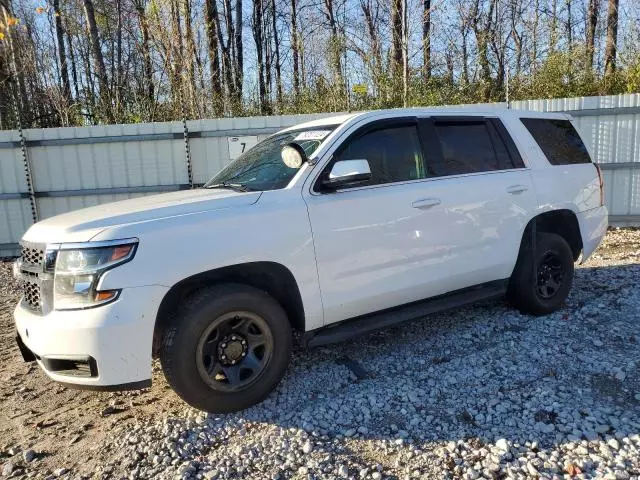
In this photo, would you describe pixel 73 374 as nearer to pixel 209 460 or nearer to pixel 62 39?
pixel 209 460

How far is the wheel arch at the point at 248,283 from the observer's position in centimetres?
303

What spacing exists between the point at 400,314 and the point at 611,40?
13248 millimetres

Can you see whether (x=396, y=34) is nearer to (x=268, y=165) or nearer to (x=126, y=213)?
(x=268, y=165)

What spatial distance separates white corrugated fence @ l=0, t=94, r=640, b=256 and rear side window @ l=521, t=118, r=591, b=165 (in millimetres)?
3936

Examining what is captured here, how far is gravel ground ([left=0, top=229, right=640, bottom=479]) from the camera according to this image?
2.70 meters

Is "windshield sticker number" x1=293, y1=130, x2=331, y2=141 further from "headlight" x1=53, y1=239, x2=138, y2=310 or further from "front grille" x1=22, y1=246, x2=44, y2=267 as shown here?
"front grille" x1=22, y1=246, x2=44, y2=267

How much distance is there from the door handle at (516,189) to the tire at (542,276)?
0.49m

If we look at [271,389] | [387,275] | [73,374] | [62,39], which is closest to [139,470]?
[73,374]

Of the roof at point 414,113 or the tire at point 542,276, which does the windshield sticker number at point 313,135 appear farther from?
the tire at point 542,276

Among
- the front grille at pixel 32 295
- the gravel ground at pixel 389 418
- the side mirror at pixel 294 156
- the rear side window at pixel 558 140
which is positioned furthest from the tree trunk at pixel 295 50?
the front grille at pixel 32 295

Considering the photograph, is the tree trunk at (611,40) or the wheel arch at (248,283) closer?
the wheel arch at (248,283)

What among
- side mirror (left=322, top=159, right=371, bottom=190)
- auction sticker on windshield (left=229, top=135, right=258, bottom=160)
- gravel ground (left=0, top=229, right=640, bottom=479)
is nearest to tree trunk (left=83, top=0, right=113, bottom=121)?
auction sticker on windshield (left=229, top=135, right=258, bottom=160)

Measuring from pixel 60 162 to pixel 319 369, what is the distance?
708cm

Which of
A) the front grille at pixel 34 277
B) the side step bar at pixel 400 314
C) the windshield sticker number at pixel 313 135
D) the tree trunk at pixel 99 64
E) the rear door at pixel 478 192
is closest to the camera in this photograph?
the front grille at pixel 34 277
